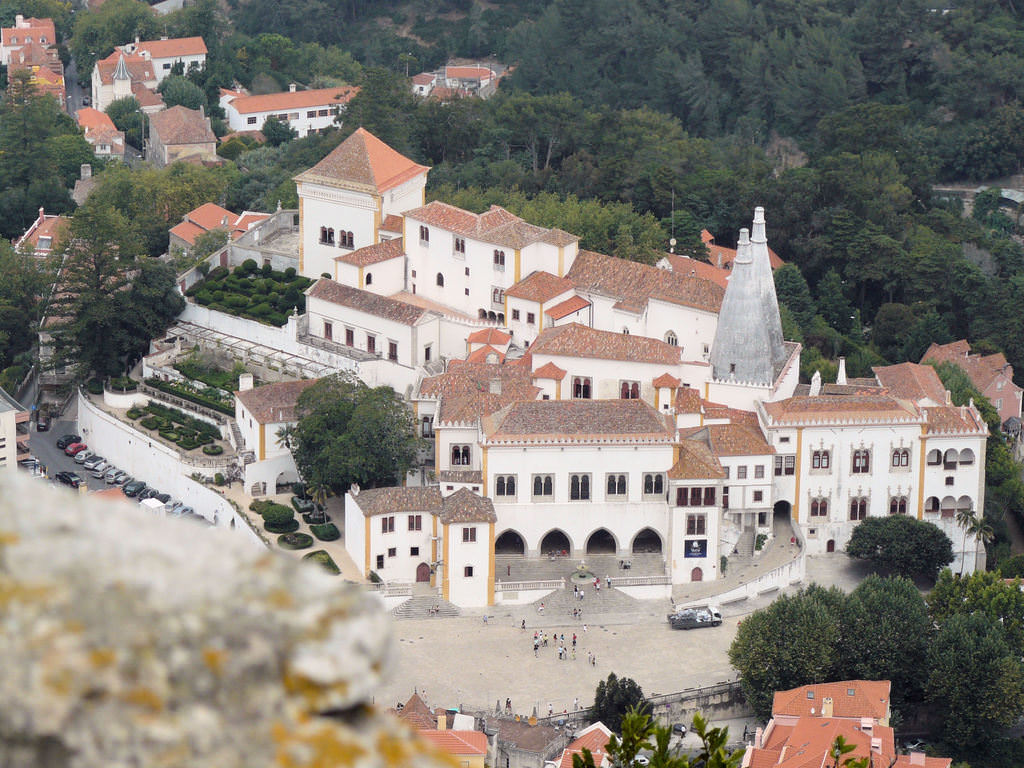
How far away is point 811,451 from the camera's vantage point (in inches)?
2315

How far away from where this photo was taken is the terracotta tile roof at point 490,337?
63.6m

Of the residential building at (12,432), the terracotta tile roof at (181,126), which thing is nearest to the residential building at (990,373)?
the residential building at (12,432)

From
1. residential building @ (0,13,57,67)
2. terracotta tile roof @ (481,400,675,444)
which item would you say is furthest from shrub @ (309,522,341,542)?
residential building @ (0,13,57,67)

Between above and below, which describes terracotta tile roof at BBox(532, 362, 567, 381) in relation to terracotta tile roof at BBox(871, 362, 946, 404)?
above

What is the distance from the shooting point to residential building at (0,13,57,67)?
4747 inches

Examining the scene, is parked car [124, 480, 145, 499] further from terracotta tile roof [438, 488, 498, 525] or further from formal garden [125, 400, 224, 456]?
terracotta tile roof [438, 488, 498, 525]

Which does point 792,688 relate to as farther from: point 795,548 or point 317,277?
point 317,277

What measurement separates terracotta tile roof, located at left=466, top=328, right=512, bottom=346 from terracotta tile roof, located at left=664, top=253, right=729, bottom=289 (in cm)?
939

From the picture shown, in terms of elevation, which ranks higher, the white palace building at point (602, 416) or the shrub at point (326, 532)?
the white palace building at point (602, 416)

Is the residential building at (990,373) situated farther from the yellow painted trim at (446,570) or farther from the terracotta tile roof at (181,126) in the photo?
the terracotta tile roof at (181,126)

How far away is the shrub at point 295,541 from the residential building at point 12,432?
44.2 ft

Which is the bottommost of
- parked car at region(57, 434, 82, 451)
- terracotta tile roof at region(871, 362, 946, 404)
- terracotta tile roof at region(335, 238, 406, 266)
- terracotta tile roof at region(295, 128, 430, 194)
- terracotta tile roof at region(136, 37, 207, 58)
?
parked car at region(57, 434, 82, 451)

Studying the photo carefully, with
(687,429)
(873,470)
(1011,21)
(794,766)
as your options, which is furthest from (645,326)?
(1011,21)

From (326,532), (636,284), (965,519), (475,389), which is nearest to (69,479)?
(326,532)
